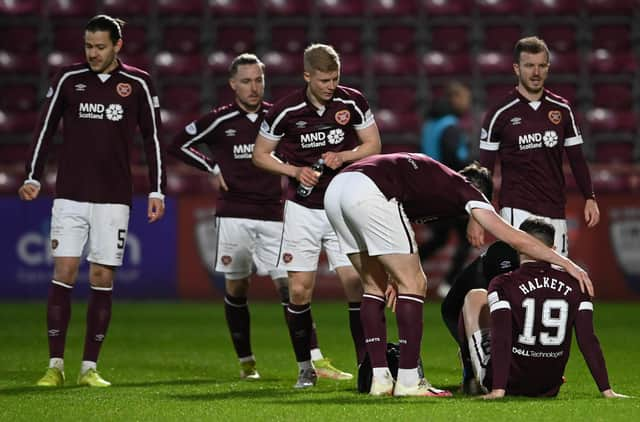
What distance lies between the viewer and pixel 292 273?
7812 millimetres

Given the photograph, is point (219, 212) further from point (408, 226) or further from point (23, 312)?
point (23, 312)

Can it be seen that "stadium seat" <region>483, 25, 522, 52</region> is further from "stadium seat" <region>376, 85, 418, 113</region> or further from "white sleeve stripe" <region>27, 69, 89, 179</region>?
"white sleeve stripe" <region>27, 69, 89, 179</region>

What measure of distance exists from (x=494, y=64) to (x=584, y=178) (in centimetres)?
906

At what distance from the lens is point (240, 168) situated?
344 inches

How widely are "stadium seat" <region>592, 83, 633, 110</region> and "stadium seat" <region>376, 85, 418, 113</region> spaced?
257cm

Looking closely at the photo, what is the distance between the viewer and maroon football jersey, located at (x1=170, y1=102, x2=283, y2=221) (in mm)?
8695

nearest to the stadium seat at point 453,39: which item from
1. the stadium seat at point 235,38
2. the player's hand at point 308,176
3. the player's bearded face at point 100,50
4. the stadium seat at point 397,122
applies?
the stadium seat at point 397,122

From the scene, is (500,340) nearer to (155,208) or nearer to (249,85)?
(155,208)

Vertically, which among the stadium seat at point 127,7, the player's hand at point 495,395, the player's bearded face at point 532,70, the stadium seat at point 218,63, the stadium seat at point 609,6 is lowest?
the player's hand at point 495,395

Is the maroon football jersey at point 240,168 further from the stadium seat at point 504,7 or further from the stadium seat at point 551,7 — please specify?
the stadium seat at point 551,7

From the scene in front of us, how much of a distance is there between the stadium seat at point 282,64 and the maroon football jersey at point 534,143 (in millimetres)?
9104

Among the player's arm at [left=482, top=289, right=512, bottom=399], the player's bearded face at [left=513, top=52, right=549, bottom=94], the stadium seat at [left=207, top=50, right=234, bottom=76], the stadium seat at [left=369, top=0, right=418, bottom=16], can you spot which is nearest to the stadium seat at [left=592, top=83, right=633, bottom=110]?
the stadium seat at [left=369, top=0, right=418, bottom=16]

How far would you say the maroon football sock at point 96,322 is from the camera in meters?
7.80

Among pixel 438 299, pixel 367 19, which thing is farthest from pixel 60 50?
pixel 438 299
